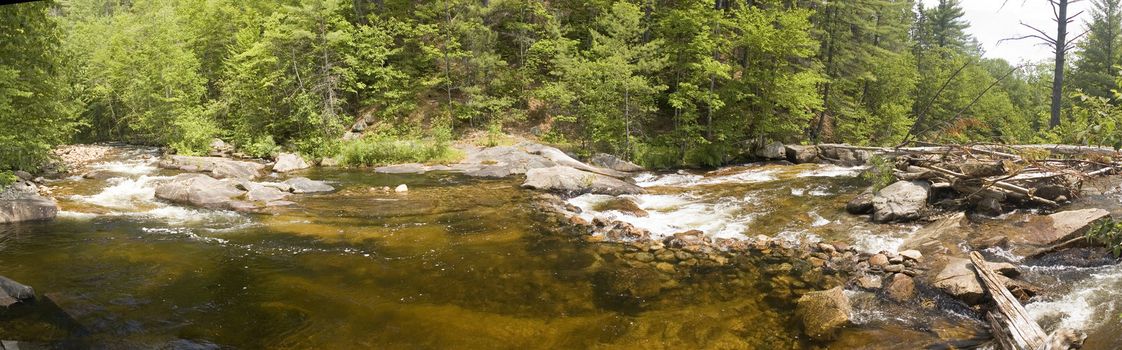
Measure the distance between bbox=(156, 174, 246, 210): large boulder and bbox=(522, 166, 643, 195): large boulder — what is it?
27.0 feet

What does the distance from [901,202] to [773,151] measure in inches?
520

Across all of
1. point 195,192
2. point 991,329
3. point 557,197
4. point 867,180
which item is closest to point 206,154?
point 195,192

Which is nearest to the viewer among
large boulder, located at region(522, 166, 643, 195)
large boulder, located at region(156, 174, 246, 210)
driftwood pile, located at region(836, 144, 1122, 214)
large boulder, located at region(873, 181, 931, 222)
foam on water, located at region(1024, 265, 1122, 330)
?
foam on water, located at region(1024, 265, 1122, 330)

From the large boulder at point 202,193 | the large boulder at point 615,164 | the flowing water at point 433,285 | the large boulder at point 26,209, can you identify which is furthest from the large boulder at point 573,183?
the large boulder at point 26,209

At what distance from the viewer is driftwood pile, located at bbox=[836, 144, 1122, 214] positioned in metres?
10.9

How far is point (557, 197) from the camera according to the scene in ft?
52.0

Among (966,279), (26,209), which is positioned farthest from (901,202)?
(26,209)

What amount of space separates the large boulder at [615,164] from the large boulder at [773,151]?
19.9 ft

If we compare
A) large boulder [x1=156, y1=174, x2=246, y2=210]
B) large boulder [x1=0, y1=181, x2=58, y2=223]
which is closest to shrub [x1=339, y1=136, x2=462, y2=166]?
large boulder [x1=156, y1=174, x2=246, y2=210]

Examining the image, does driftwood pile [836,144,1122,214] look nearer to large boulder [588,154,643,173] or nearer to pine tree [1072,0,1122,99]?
large boulder [588,154,643,173]

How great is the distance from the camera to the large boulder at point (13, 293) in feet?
23.5

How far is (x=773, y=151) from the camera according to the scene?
24484 millimetres

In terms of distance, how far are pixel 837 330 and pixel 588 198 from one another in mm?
9409

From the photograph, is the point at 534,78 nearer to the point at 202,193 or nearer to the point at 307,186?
the point at 307,186
